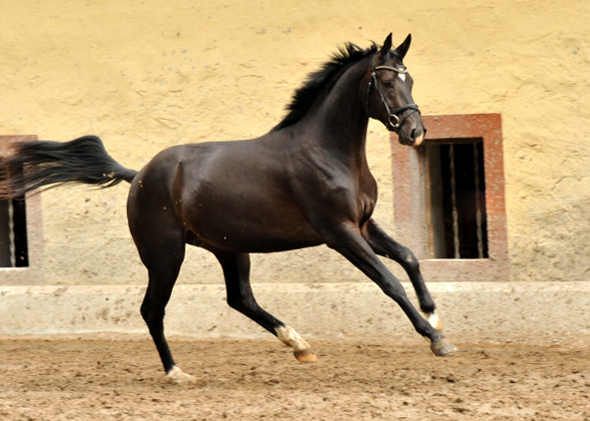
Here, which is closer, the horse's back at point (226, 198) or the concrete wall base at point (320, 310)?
the horse's back at point (226, 198)

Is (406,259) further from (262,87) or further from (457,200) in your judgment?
(262,87)

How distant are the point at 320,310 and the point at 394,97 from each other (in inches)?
109

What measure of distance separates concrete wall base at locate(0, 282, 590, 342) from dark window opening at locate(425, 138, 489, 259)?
662 mm

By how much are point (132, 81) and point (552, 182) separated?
138 inches

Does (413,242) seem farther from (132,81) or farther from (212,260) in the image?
(132,81)

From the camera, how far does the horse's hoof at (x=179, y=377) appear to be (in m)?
6.60

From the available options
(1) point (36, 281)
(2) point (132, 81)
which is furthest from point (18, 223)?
(2) point (132, 81)

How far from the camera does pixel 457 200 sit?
866 cm

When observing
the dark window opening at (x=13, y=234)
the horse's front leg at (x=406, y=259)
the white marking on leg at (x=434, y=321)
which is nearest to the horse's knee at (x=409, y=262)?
the horse's front leg at (x=406, y=259)

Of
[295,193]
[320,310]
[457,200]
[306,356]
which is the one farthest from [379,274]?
[457,200]

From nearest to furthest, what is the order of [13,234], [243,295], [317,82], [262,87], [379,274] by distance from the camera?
[379,274] < [317,82] < [243,295] < [262,87] < [13,234]

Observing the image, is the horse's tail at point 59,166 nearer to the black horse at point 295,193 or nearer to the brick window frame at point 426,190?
the black horse at point 295,193

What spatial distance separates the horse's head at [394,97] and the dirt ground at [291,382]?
1.44 metres

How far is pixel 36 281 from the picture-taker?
906 centimetres
